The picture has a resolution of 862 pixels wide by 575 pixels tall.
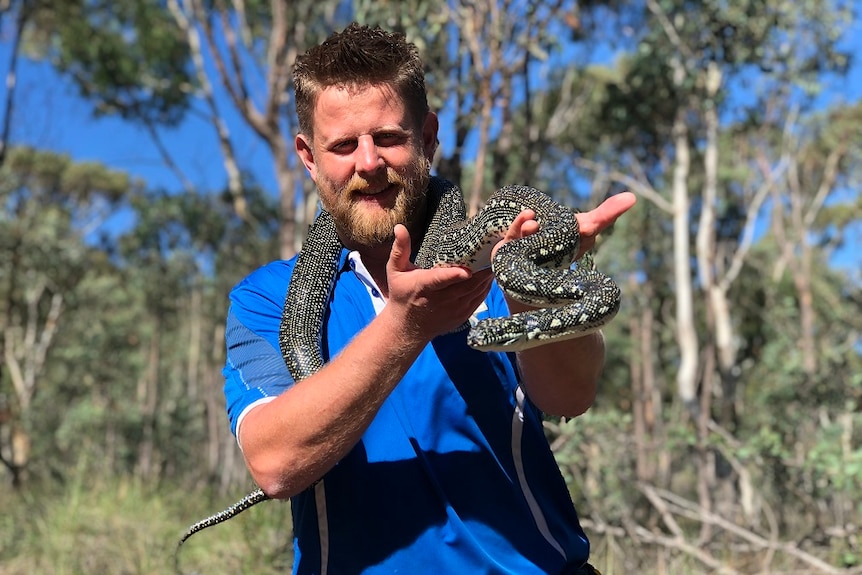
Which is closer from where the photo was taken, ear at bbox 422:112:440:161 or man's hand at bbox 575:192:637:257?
man's hand at bbox 575:192:637:257

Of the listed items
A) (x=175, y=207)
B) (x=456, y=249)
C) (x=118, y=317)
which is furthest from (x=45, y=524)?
(x=118, y=317)

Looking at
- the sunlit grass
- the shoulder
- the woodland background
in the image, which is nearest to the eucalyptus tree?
the woodland background

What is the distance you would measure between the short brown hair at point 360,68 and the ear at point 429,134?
0.05 metres

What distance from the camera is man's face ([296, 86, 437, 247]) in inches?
98.7

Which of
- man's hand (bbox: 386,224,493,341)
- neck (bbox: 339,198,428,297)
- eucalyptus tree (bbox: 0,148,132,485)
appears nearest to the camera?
man's hand (bbox: 386,224,493,341)

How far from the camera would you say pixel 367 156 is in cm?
248

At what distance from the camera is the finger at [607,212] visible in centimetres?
219

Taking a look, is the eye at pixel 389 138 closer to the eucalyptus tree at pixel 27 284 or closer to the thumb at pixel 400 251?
the thumb at pixel 400 251

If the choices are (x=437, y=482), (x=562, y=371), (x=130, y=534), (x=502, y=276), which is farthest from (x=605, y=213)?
(x=130, y=534)

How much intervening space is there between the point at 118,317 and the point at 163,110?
17.9 metres

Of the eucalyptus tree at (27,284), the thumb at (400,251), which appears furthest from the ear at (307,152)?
the eucalyptus tree at (27,284)

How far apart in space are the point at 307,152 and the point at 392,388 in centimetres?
104

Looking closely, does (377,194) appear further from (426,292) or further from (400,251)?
(426,292)

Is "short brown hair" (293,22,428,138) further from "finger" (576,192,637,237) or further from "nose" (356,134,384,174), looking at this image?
"finger" (576,192,637,237)
